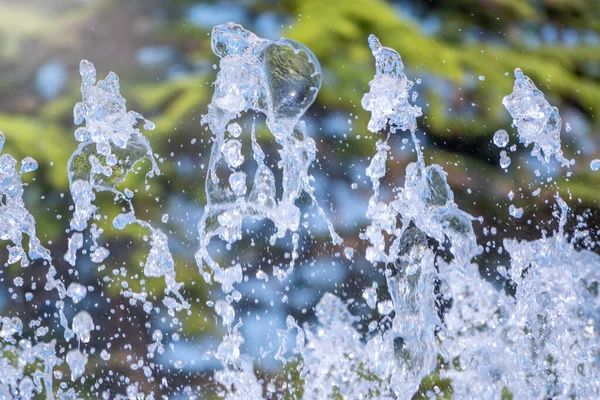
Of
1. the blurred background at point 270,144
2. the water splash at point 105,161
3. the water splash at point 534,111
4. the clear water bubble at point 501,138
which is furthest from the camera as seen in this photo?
the blurred background at point 270,144

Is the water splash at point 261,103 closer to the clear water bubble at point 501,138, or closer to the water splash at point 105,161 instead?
the water splash at point 105,161

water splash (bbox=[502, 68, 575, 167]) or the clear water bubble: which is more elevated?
water splash (bbox=[502, 68, 575, 167])

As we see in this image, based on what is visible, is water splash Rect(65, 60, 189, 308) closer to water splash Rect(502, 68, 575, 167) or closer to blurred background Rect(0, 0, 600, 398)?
blurred background Rect(0, 0, 600, 398)

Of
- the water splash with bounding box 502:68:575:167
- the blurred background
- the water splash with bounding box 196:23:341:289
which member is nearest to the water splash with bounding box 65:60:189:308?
the blurred background

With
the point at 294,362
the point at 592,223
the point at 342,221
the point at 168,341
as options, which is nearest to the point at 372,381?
the point at 294,362

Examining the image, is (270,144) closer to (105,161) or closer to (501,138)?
(105,161)

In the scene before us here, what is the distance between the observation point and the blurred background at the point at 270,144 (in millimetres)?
2479

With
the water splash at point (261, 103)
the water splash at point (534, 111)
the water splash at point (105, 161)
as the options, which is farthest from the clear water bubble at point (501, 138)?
the water splash at point (105, 161)

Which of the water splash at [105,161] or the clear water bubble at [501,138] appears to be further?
the clear water bubble at [501,138]

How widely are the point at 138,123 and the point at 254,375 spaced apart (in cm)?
99

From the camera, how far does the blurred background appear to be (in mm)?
2479

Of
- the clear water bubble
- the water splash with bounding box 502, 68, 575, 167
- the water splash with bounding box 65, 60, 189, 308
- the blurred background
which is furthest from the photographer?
the blurred background

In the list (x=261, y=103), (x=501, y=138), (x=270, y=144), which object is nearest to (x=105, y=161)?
(x=261, y=103)

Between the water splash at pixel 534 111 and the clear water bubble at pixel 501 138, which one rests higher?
Answer: the water splash at pixel 534 111
